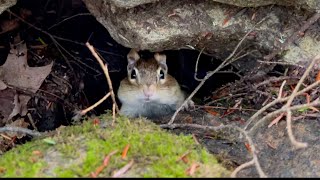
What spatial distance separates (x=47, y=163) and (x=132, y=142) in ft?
1.62

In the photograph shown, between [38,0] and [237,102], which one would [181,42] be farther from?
[38,0]

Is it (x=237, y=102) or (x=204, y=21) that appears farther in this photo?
(x=237, y=102)

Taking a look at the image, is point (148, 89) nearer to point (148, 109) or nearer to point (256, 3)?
point (148, 109)

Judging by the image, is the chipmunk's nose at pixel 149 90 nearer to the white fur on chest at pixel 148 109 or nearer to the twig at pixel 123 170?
the white fur on chest at pixel 148 109

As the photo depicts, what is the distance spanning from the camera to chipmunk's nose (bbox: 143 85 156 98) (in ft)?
15.9

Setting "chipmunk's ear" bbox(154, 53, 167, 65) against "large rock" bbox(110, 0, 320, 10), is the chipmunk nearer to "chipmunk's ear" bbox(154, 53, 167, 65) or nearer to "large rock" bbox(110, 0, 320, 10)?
"chipmunk's ear" bbox(154, 53, 167, 65)

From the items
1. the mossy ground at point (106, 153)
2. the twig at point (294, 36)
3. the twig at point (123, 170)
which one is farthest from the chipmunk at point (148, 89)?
the twig at point (123, 170)

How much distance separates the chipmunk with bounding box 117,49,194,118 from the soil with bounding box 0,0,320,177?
11.2 inches

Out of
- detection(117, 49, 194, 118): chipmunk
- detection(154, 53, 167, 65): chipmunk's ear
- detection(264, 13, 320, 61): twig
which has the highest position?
detection(264, 13, 320, 61): twig

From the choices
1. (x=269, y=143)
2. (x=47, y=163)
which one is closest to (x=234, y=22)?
(x=269, y=143)

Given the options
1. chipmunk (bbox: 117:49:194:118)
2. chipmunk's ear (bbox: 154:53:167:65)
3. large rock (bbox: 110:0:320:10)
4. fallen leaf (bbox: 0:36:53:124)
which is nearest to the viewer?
large rock (bbox: 110:0:320:10)

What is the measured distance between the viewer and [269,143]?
3775 millimetres

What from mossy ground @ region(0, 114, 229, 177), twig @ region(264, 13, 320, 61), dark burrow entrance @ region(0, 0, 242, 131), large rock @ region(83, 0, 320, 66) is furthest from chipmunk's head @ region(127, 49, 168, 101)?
mossy ground @ region(0, 114, 229, 177)

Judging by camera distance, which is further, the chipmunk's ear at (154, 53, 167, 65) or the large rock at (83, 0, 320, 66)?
the chipmunk's ear at (154, 53, 167, 65)
